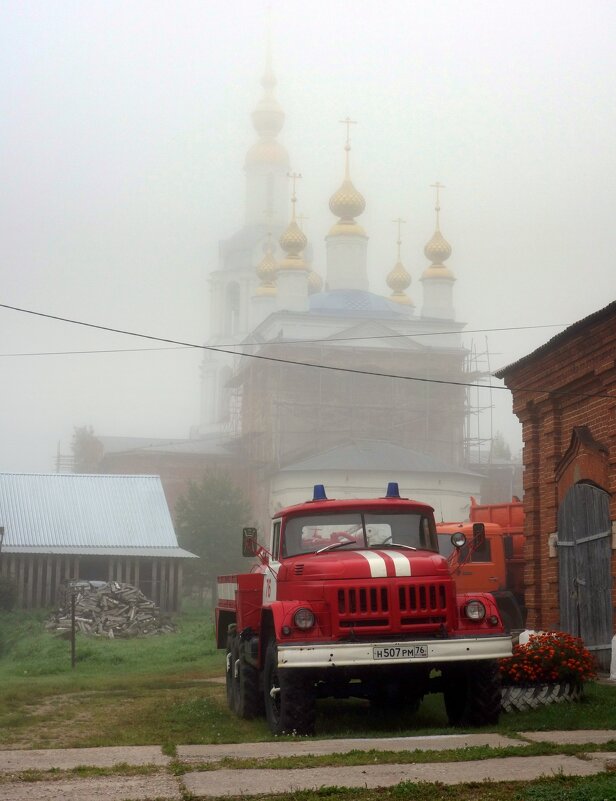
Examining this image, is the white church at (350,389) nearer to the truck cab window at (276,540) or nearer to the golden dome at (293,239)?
the golden dome at (293,239)

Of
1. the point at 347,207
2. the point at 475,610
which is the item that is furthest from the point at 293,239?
the point at 475,610

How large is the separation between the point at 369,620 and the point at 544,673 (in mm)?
2688

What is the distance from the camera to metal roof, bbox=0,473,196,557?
42531 mm

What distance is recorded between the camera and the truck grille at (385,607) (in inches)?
457

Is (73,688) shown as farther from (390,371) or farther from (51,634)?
(390,371)

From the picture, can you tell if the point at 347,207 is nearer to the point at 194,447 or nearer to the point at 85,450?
the point at 194,447

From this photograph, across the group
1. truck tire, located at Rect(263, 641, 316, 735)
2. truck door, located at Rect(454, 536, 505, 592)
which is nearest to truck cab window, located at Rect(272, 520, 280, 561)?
truck tire, located at Rect(263, 641, 316, 735)

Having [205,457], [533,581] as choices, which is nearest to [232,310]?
[205,457]

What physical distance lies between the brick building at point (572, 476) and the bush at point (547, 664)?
4.18 metres

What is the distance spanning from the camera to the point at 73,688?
19.7 m

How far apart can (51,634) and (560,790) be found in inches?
1079

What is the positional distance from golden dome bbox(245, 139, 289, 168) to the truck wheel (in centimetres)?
8650

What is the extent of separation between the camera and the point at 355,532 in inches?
492

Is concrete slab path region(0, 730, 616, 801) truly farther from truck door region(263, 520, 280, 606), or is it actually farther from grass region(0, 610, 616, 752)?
truck door region(263, 520, 280, 606)
